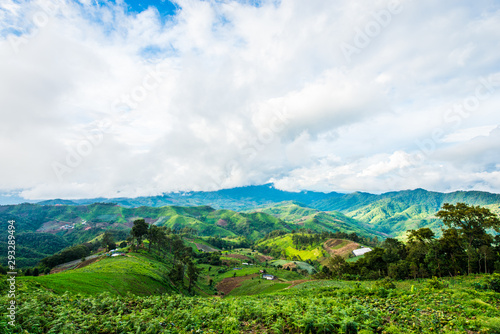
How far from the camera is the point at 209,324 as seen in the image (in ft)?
49.7

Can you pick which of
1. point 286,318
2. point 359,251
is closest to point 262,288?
point 286,318

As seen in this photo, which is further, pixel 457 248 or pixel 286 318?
pixel 457 248

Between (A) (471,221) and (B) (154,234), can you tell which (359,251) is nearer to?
(A) (471,221)

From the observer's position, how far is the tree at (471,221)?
1641 inches

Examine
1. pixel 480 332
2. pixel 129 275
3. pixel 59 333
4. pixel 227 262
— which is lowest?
pixel 227 262

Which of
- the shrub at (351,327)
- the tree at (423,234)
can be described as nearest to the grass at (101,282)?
the shrub at (351,327)

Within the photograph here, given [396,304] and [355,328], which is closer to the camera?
[355,328]

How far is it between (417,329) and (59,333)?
69.7 feet

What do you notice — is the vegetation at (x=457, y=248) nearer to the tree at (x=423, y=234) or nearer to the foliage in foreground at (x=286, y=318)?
the tree at (x=423, y=234)

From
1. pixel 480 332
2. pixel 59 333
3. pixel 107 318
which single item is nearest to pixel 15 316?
pixel 59 333

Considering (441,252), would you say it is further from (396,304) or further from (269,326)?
(269,326)

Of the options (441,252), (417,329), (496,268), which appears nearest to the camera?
(417,329)

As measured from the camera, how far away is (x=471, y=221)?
43.5 metres

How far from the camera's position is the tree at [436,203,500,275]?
41688mm
